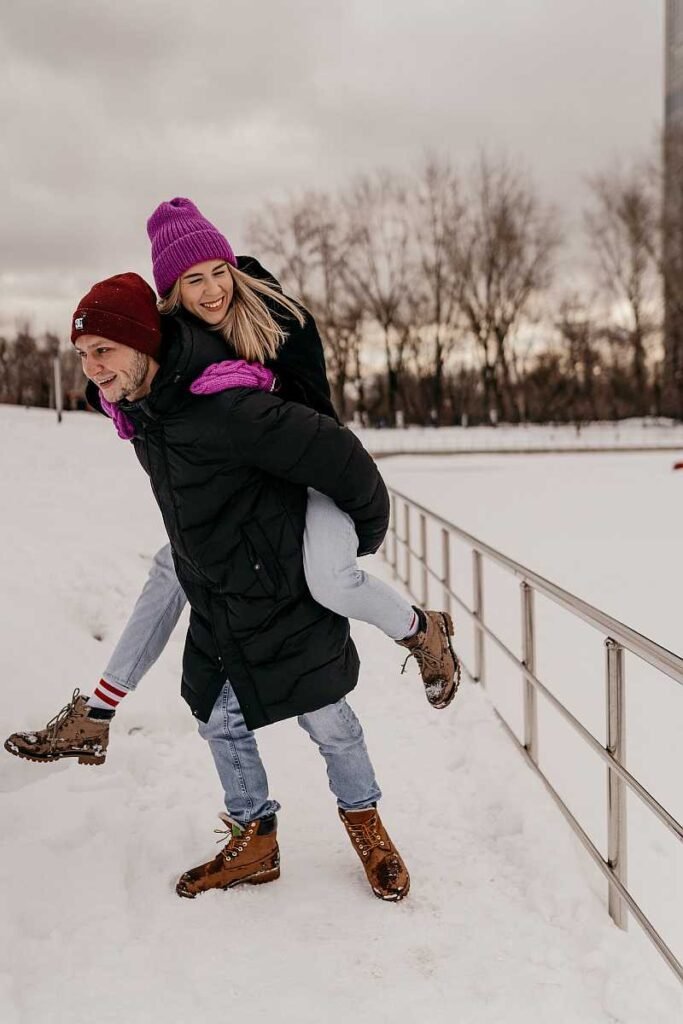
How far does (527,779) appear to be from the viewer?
3307 millimetres

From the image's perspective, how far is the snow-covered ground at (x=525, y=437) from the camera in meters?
30.3

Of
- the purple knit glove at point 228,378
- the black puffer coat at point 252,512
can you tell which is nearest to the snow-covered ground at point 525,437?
the black puffer coat at point 252,512

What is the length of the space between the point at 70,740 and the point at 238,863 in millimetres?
585

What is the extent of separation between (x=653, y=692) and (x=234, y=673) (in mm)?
3583

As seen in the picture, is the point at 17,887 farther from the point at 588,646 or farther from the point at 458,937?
the point at 588,646

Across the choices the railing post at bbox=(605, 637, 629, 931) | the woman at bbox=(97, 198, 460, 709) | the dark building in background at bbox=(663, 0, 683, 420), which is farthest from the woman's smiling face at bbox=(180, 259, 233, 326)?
the dark building in background at bbox=(663, 0, 683, 420)

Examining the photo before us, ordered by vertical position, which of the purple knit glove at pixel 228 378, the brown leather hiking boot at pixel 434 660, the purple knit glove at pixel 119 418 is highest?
the purple knit glove at pixel 228 378

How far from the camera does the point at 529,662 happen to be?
11.0 ft

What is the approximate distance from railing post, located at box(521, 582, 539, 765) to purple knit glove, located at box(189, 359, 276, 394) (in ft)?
5.05

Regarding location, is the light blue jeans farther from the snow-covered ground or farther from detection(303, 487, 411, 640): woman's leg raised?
the snow-covered ground

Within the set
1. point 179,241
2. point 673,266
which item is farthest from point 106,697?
point 673,266

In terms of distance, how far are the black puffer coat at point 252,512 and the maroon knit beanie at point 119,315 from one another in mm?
76

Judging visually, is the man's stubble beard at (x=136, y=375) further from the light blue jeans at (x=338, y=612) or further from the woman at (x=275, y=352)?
the light blue jeans at (x=338, y=612)

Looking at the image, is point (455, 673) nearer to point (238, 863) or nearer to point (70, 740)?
point (238, 863)
